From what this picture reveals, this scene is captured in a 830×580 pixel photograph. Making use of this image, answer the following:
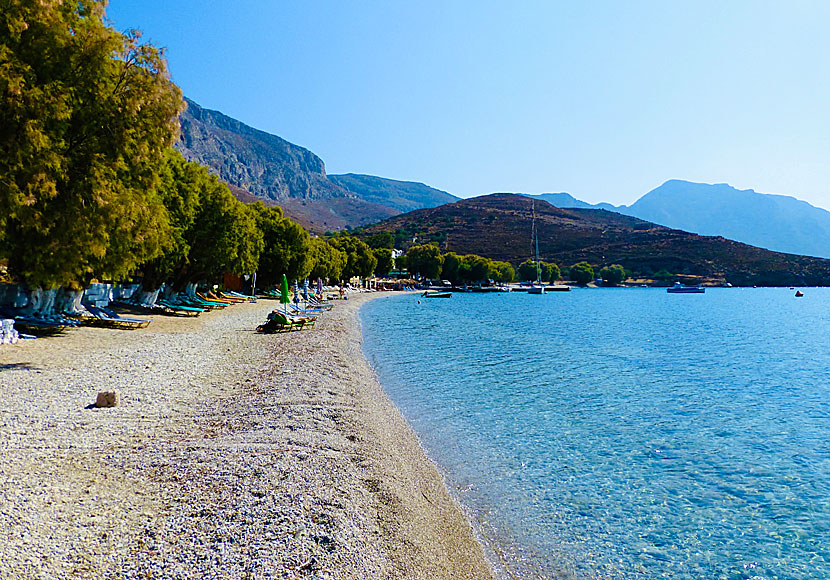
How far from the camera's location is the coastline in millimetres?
5387

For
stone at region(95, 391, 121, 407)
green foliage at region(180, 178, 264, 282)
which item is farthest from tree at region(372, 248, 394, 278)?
stone at region(95, 391, 121, 407)

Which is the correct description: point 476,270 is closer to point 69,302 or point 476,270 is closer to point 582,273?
point 582,273

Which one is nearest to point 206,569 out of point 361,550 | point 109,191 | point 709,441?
point 361,550

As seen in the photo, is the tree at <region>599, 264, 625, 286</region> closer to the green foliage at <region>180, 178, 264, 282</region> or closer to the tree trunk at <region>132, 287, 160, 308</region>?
the green foliage at <region>180, 178, 264, 282</region>

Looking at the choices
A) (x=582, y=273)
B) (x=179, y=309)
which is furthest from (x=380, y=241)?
(x=179, y=309)

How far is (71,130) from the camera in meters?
16.1

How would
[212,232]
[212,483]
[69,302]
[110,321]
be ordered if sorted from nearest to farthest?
[212,483] → [69,302] → [110,321] → [212,232]

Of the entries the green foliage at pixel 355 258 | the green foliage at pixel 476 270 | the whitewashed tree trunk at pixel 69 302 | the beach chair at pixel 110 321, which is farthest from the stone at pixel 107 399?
the green foliage at pixel 476 270

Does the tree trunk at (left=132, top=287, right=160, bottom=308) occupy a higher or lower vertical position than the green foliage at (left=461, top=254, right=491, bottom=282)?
lower

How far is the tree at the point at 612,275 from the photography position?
518 ft

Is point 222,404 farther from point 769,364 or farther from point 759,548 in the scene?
point 769,364

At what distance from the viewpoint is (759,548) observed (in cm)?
757

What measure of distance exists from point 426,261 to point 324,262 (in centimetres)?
5803

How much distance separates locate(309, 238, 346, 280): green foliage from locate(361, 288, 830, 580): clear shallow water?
55128 millimetres
